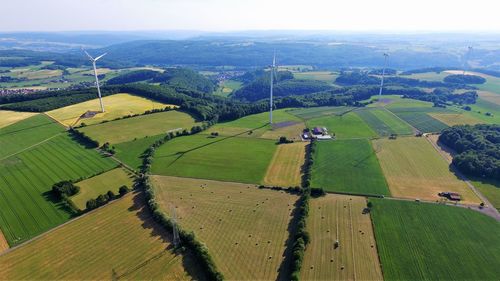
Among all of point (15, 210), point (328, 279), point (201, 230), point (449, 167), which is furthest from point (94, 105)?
point (449, 167)

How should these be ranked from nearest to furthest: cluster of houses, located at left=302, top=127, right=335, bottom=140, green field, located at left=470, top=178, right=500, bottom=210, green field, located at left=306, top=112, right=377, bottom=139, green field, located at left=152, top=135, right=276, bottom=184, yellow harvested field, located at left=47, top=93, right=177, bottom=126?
green field, located at left=470, top=178, right=500, bottom=210 < green field, located at left=152, top=135, right=276, bottom=184 < cluster of houses, located at left=302, top=127, right=335, bottom=140 < green field, located at left=306, top=112, right=377, bottom=139 < yellow harvested field, located at left=47, top=93, right=177, bottom=126

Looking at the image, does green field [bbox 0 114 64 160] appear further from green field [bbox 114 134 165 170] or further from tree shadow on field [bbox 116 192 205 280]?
tree shadow on field [bbox 116 192 205 280]

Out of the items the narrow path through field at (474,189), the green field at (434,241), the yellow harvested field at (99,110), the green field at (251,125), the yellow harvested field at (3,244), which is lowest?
the narrow path through field at (474,189)

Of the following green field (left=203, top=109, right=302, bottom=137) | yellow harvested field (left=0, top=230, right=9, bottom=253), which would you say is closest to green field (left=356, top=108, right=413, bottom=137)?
green field (left=203, top=109, right=302, bottom=137)

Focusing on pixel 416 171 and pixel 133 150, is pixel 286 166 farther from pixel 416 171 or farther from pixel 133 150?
pixel 133 150

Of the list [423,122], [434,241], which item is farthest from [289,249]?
[423,122]

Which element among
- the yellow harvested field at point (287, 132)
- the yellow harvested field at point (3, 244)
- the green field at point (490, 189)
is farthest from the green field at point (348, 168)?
the yellow harvested field at point (3, 244)

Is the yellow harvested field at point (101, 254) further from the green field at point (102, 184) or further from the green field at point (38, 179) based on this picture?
the green field at point (102, 184)
